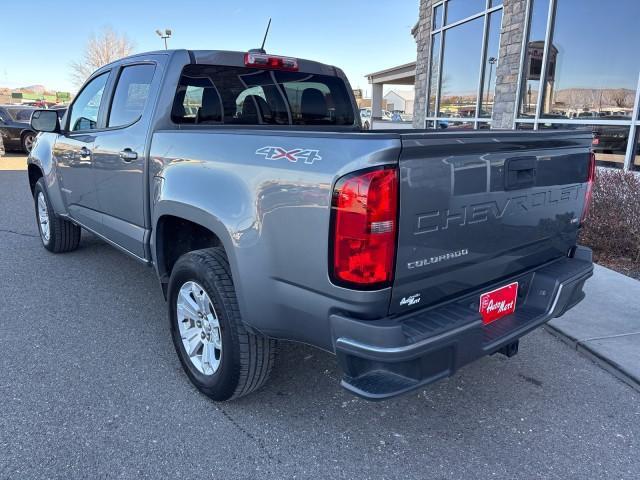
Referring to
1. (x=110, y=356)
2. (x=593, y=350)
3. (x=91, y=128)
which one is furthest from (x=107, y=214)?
(x=593, y=350)

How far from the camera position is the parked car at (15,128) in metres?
16.0

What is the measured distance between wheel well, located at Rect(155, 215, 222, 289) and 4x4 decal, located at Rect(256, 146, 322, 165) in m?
0.98

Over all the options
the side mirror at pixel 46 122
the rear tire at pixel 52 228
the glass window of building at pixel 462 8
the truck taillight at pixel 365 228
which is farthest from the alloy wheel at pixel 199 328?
the glass window of building at pixel 462 8

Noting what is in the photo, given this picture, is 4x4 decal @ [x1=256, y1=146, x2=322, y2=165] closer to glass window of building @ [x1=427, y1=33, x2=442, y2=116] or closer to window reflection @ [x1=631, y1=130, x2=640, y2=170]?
window reflection @ [x1=631, y1=130, x2=640, y2=170]

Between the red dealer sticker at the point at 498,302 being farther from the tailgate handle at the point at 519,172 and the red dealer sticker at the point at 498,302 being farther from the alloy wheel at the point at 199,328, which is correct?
the alloy wheel at the point at 199,328

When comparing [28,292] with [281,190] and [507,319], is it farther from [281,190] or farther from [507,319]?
[507,319]

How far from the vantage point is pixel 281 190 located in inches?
84.8

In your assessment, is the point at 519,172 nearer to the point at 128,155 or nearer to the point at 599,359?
the point at 599,359

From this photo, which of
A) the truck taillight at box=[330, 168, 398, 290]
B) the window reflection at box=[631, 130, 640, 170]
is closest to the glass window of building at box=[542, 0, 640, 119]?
the window reflection at box=[631, 130, 640, 170]

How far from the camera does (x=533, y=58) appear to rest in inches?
336

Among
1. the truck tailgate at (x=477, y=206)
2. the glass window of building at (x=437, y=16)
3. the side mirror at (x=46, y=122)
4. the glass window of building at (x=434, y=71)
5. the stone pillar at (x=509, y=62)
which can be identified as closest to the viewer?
the truck tailgate at (x=477, y=206)

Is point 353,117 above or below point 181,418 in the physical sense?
above

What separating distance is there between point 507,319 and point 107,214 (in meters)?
3.05

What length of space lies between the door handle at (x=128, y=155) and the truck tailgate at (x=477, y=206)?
2.13 meters
